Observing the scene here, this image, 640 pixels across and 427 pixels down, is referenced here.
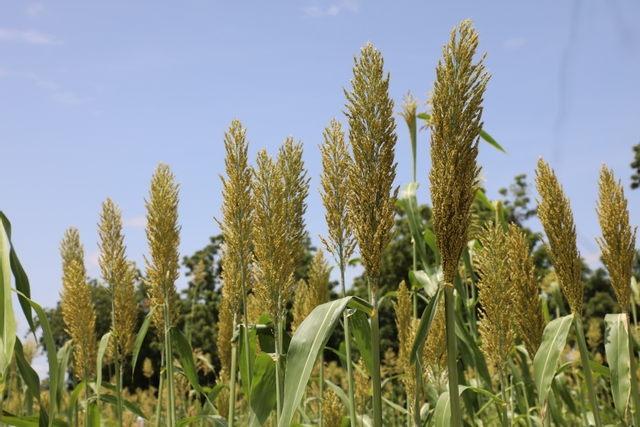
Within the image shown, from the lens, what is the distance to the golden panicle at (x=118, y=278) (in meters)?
4.60

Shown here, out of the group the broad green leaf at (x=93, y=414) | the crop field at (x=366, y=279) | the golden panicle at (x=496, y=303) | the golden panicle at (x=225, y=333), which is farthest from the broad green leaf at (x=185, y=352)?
the golden panicle at (x=496, y=303)

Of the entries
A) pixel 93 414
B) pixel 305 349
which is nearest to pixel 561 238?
pixel 305 349

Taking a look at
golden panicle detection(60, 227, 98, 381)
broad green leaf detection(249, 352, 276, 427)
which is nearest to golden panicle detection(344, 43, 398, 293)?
broad green leaf detection(249, 352, 276, 427)

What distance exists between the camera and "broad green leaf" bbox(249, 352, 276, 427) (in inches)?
139

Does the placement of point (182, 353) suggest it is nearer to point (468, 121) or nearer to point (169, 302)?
point (169, 302)

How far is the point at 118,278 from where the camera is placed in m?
4.61

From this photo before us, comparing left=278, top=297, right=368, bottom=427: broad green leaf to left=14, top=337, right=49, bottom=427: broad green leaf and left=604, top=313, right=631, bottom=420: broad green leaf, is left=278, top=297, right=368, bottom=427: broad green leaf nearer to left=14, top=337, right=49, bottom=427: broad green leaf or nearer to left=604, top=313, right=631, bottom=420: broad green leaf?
left=14, top=337, right=49, bottom=427: broad green leaf

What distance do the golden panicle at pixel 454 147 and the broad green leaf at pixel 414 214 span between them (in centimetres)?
157

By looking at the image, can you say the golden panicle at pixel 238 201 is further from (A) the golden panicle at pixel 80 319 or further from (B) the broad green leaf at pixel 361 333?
(A) the golden panicle at pixel 80 319

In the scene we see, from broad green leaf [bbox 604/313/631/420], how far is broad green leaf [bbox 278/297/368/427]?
2061 mm

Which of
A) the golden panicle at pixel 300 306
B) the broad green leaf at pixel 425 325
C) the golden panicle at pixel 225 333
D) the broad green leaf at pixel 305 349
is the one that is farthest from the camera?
the golden panicle at pixel 225 333

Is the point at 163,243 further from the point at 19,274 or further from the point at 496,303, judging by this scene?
the point at 496,303

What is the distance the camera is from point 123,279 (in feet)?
15.4

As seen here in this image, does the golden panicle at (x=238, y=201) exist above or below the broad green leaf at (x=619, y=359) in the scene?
above
